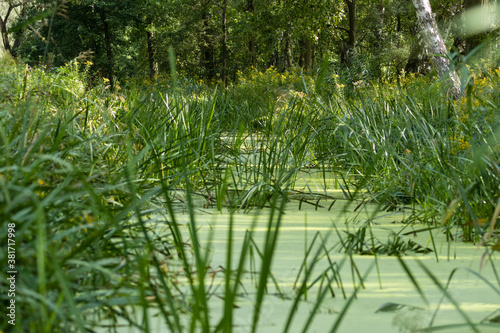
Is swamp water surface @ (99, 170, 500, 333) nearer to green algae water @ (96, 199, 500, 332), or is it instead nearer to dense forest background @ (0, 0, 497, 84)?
green algae water @ (96, 199, 500, 332)

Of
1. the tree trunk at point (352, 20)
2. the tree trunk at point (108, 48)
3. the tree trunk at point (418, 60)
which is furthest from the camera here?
the tree trunk at point (108, 48)

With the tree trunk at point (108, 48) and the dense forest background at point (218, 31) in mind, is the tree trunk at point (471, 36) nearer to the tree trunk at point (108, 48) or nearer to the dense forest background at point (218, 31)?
the dense forest background at point (218, 31)

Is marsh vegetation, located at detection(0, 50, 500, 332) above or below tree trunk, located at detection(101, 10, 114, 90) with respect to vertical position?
below

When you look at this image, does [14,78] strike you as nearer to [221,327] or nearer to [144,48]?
[221,327]

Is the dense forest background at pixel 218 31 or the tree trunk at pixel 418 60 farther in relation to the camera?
the dense forest background at pixel 218 31

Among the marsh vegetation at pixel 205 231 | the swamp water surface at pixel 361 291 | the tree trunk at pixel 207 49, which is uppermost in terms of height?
the tree trunk at pixel 207 49

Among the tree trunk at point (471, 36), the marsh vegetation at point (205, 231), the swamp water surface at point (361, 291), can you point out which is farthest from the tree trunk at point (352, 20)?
the swamp water surface at point (361, 291)

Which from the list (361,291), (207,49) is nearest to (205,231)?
(361,291)

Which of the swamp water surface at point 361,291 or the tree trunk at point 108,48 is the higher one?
the tree trunk at point 108,48

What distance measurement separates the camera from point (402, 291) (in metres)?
1.56

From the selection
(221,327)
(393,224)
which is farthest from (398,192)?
(221,327)

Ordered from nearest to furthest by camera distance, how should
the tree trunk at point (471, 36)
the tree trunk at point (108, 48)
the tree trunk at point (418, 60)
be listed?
1. the tree trunk at point (471, 36)
2. the tree trunk at point (418, 60)
3. the tree trunk at point (108, 48)

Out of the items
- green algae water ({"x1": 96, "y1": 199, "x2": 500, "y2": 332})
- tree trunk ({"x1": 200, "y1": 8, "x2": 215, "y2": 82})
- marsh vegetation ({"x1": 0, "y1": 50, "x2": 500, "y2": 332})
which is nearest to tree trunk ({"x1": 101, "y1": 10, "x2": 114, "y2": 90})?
tree trunk ({"x1": 200, "y1": 8, "x2": 215, "y2": 82})

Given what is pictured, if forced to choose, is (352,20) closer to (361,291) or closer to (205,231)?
(205,231)
